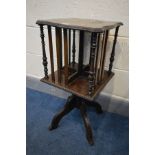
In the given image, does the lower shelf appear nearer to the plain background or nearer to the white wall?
the white wall

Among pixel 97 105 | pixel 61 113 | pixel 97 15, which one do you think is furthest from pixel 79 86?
pixel 97 15

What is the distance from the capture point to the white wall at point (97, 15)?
130 centimetres

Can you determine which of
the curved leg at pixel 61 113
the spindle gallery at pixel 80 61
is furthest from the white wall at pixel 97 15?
the curved leg at pixel 61 113

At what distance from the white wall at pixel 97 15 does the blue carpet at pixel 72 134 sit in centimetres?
26

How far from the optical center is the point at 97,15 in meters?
1.36

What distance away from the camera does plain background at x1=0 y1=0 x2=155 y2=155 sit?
454 millimetres

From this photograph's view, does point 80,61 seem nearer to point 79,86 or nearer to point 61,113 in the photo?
point 79,86

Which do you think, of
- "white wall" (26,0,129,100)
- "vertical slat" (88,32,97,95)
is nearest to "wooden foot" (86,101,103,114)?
"white wall" (26,0,129,100)

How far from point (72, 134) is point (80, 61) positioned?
21.8 inches
